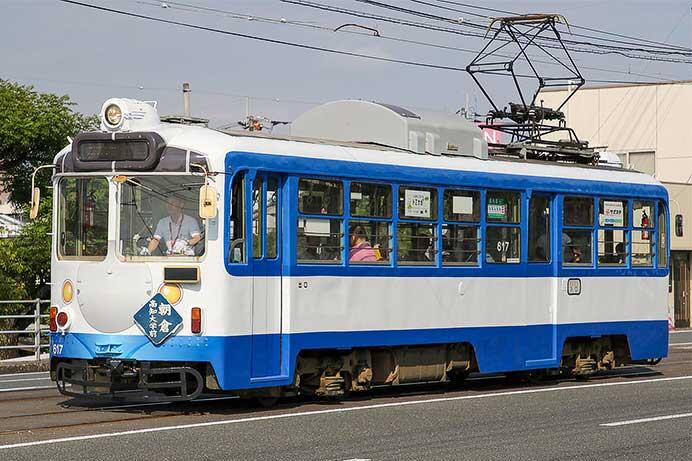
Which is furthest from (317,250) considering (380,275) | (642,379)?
(642,379)

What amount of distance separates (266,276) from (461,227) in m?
3.19

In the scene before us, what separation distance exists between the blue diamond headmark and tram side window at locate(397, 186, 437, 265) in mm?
3081

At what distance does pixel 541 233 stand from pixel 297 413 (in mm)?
5099

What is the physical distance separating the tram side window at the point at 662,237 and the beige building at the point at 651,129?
88.5 ft

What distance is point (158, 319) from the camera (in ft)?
45.1

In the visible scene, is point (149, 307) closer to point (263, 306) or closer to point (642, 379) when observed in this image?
point (263, 306)

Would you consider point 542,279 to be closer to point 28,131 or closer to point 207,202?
point 207,202

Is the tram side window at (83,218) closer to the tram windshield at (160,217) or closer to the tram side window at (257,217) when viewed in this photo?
the tram windshield at (160,217)

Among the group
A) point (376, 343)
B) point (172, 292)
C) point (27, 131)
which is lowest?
point (376, 343)

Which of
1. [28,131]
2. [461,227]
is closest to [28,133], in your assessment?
[28,131]

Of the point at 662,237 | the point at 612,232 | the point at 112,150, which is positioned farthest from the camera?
the point at 662,237

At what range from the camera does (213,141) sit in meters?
14.0

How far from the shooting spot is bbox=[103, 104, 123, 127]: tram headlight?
1446 centimetres

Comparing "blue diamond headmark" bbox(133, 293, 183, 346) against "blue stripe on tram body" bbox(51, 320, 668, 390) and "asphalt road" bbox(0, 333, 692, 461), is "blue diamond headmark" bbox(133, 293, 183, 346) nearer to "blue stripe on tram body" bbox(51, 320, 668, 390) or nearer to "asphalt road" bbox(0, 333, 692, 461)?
"blue stripe on tram body" bbox(51, 320, 668, 390)
